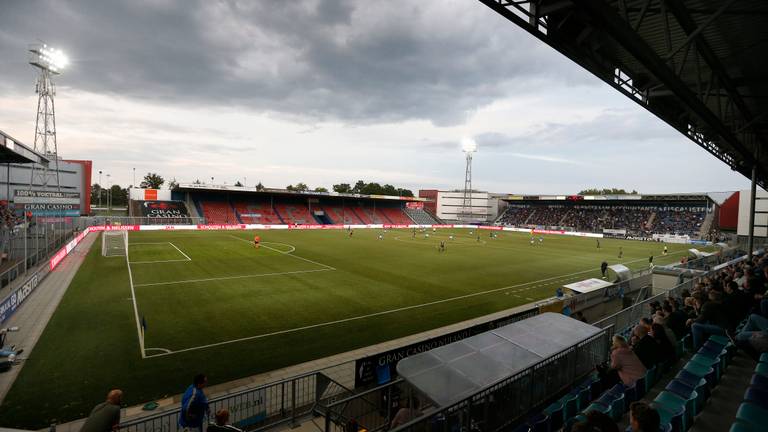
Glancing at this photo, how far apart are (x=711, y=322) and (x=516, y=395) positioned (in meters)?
5.48

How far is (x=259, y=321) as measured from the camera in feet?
50.4

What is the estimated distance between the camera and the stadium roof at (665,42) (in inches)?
252

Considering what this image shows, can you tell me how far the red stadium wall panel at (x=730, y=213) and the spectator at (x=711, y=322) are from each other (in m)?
77.1

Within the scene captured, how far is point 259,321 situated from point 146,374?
5.09 meters

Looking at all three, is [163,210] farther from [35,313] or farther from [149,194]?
[35,313]

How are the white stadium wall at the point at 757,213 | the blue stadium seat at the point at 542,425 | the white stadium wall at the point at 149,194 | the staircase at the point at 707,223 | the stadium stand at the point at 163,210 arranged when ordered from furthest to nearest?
the white stadium wall at the point at 149,194 → the staircase at the point at 707,223 → the stadium stand at the point at 163,210 → the white stadium wall at the point at 757,213 → the blue stadium seat at the point at 542,425

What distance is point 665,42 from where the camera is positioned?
7.89 meters

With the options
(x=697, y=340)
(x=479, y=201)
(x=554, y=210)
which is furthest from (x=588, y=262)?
(x=479, y=201)

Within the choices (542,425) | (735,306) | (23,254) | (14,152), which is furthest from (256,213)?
(542,425)

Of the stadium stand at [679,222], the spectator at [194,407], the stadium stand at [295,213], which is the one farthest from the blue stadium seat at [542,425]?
the stadium stand at [679,222]

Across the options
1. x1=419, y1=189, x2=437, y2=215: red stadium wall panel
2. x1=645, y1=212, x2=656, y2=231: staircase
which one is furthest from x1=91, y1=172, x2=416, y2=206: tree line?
x1=645, y1=212, x2=656, y2=231: staircase

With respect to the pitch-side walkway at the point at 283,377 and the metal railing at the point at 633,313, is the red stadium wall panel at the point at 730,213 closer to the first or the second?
the metal railing at the point at 633,313

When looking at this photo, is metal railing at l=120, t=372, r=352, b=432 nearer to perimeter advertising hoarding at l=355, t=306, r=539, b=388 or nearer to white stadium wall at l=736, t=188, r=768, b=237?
perimeter advertising hoarding at l=355, t=306, r=539, b=388

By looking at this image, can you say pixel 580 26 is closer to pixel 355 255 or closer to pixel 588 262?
pixel 355 255
